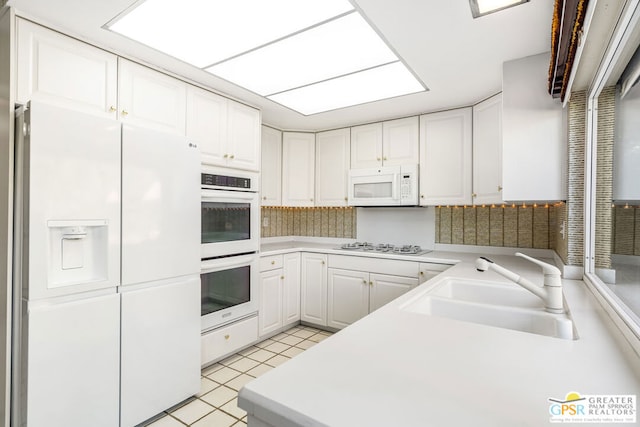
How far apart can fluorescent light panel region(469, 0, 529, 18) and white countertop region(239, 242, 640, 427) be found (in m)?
1.39

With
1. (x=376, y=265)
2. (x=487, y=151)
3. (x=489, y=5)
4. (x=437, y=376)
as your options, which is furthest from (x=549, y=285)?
(x=376, y=265)

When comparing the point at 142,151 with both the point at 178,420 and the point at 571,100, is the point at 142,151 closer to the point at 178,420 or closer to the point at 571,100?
the point at 178,420

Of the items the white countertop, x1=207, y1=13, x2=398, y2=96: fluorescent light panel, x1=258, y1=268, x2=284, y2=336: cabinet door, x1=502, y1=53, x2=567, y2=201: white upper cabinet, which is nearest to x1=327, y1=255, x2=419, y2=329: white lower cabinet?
x1=258, y1=268, x2=284, y2=336: cabinet door

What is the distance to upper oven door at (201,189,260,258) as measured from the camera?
2.45m

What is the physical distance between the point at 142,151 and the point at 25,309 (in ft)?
3.05

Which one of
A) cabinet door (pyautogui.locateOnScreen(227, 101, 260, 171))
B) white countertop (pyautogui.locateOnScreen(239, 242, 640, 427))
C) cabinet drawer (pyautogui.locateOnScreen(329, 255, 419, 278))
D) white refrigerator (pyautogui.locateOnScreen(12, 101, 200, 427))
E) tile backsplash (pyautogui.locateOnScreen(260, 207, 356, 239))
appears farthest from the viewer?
tile backsplash (pyautogui.locateOnScreen(260, 207, 356, 239))

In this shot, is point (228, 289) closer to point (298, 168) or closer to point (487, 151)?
point (298, 168)

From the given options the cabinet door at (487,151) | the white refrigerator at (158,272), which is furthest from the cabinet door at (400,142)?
the white refrigerator at (158,272)

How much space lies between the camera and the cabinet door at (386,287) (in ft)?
9.46

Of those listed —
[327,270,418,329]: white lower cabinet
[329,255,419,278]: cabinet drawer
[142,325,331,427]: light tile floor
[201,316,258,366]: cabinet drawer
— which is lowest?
[142,325,331,427]: light tile floor

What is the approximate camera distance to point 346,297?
325 cm

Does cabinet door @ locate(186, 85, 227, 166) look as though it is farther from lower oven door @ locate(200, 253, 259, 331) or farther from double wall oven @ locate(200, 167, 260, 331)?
lower oven door @ locate(200, 253, 259, 331)

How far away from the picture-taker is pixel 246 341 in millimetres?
2834

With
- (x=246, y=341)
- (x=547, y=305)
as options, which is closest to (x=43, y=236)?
(x=246, y=341)
